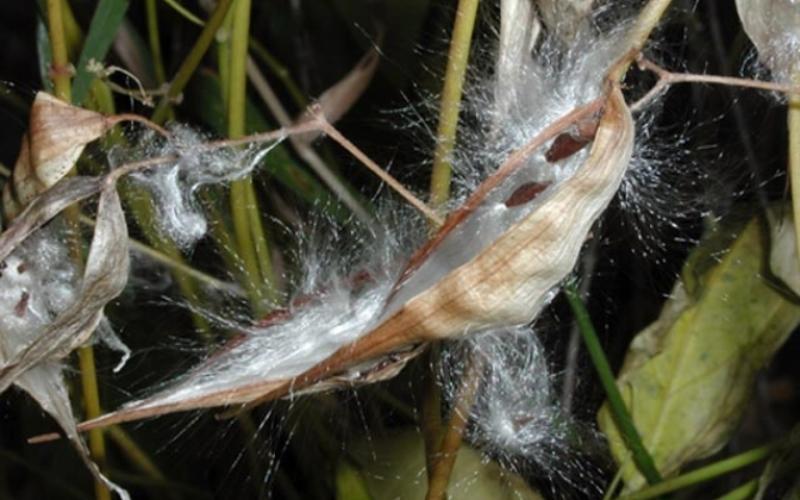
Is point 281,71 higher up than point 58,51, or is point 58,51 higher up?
point 58,51

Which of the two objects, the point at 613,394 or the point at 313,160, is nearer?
the point at 613,394

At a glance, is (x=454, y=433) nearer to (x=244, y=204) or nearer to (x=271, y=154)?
(x=244, y=204)


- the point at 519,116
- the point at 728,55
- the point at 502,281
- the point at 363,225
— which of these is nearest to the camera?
the point at 502,281

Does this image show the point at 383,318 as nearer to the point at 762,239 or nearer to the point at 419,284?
the point at 419,284

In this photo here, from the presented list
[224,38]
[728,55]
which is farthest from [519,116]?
[728,55]

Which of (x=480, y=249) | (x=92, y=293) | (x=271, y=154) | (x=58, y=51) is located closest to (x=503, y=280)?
(x=480, y=249)

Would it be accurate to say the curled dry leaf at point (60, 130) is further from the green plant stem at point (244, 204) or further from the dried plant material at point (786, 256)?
the dried plant material at point (786, 256)

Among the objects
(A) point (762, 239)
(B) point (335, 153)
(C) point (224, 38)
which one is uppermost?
(C) point (224, 38)
